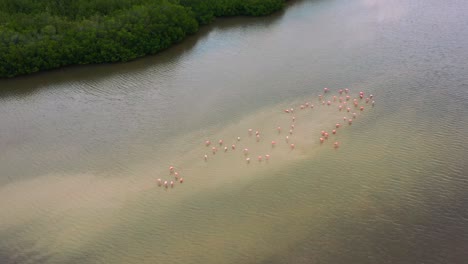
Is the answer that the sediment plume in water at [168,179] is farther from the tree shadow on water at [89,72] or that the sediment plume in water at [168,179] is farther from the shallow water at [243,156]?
the tree shadow on water at [89,72]

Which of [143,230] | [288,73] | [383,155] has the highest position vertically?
[288,73]

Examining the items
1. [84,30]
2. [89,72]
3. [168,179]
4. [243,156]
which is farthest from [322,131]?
[84,30]

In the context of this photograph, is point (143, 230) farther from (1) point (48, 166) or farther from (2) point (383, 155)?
(2) point (383, 155)

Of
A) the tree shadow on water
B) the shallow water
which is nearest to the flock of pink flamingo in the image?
the shallow water

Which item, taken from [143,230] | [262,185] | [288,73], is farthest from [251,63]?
[143,230]

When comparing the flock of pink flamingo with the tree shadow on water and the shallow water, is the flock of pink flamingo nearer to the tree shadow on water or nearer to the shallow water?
the shallow water

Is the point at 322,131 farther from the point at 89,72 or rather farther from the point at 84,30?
the point at 84,30

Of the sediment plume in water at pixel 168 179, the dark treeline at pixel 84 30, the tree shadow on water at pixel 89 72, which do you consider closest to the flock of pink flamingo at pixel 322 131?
the sediment plume in water at pixel 168 179
